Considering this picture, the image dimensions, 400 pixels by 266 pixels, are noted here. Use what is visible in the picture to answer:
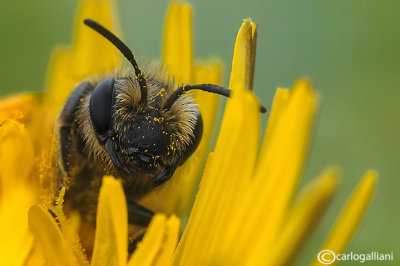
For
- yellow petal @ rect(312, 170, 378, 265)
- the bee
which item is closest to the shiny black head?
the bee

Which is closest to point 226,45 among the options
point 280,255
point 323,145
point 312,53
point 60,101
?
point 312,53

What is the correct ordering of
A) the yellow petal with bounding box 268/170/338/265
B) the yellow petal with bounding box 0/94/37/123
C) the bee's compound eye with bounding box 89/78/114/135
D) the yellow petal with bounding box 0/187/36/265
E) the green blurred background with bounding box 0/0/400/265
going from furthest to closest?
the green blurred background with bounding box 0/0/400/265, the yellow petal with bounding box 0/94/37/123, the yellow petal with bounding box 0/187/36/265, the bee's compound eye with bounding box 89/78/114/135, the yellow petal with bounding box 268/170/338/265

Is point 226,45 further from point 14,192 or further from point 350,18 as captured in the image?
point 14,192

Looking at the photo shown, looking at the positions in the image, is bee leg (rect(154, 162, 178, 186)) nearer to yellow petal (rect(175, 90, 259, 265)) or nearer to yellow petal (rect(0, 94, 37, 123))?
yellow petal (rect(175, 90, 259, 265))

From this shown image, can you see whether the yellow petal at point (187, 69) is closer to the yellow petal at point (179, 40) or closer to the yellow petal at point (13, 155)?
the yellow petal at point (179, 40)

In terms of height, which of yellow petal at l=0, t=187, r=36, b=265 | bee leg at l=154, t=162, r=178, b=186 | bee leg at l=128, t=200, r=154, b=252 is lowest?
yellow petal at l=0, t=187, r=36, b=265

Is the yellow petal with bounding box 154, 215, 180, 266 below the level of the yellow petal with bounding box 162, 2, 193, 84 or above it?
below

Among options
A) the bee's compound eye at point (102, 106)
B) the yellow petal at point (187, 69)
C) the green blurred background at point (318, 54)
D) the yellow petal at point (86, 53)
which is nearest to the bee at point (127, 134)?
the bee's compound eye at point (102, 106)
